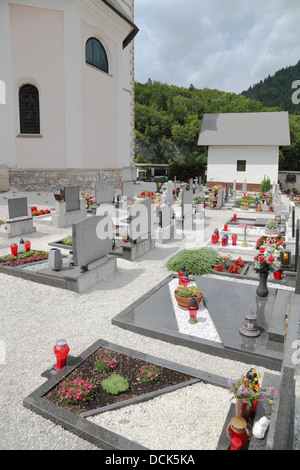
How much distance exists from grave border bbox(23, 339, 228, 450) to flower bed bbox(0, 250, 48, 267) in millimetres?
4297

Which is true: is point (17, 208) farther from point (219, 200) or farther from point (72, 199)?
point (219, 200)

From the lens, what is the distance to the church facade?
1936cm

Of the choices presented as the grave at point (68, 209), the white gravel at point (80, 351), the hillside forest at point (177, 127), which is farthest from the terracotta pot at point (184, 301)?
the hillside forest at point (177, 127)

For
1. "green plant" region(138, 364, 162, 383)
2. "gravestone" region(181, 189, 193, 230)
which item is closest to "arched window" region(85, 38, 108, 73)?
"gravestone" region(181, 189, 193, 230)

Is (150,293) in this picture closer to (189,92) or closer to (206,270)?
(206,270)

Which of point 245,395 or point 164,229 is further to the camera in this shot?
point 164,229

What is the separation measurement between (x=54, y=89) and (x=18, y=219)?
456 inches

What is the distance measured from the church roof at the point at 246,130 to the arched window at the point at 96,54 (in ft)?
44.7

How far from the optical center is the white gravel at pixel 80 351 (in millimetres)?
3514

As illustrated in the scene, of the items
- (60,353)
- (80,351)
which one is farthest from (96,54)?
(60,353)

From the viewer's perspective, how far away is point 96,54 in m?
22.0

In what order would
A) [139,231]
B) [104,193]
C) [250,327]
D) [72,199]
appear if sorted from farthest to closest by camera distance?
[104,193]
[72,199]
[139,231]
[250,327]

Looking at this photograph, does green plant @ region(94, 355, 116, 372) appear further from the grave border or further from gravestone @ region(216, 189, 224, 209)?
gravestone @ region(216, 189, 224, 209)
